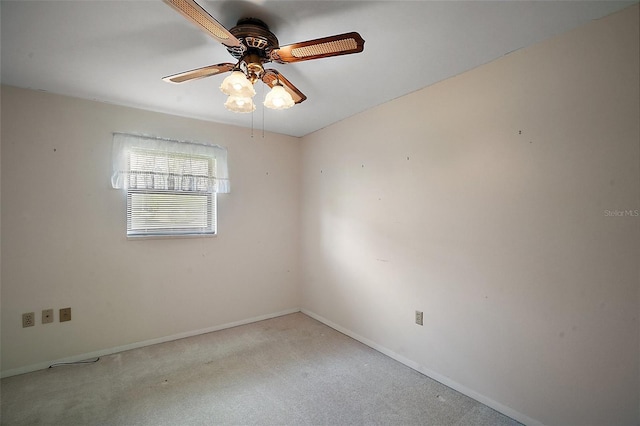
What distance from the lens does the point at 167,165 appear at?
292 cm

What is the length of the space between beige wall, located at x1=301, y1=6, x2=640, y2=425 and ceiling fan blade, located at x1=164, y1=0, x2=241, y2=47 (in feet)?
5.46

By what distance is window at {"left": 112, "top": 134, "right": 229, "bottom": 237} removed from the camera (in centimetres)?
275

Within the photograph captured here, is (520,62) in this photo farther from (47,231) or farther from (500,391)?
(47,231)

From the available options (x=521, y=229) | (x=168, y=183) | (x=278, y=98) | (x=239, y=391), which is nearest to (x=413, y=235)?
(x=521, y=229)

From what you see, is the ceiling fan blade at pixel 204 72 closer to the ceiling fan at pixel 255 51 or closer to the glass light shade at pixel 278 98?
the ceiling fan at pixel 255 51

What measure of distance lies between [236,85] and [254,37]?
266mm

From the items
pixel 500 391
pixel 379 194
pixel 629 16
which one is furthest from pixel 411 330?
pixel 629 16

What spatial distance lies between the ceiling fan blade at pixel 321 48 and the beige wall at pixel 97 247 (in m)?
2.02

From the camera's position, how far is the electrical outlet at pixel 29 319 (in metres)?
2.34

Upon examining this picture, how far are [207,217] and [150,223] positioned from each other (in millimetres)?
564

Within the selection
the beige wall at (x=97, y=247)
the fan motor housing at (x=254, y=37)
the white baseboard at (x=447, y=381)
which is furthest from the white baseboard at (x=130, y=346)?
the fan motor housing at (x=254, y=37)

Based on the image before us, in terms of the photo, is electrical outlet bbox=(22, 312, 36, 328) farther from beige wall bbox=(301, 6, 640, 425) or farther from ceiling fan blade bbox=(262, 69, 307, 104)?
beige wall bbox=(301, 6, 640, 425)

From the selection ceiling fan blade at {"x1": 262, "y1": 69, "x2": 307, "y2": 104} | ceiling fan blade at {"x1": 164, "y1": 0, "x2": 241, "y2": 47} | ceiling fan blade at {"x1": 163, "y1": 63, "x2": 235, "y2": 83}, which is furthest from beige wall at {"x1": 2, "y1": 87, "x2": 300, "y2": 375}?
ceiling fan blade at {"x1": 164, "y1": 0, "x2": 241, "y2": 47}

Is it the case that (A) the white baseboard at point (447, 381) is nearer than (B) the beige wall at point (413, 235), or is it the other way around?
(B) the beige wall at point (413, 235)
